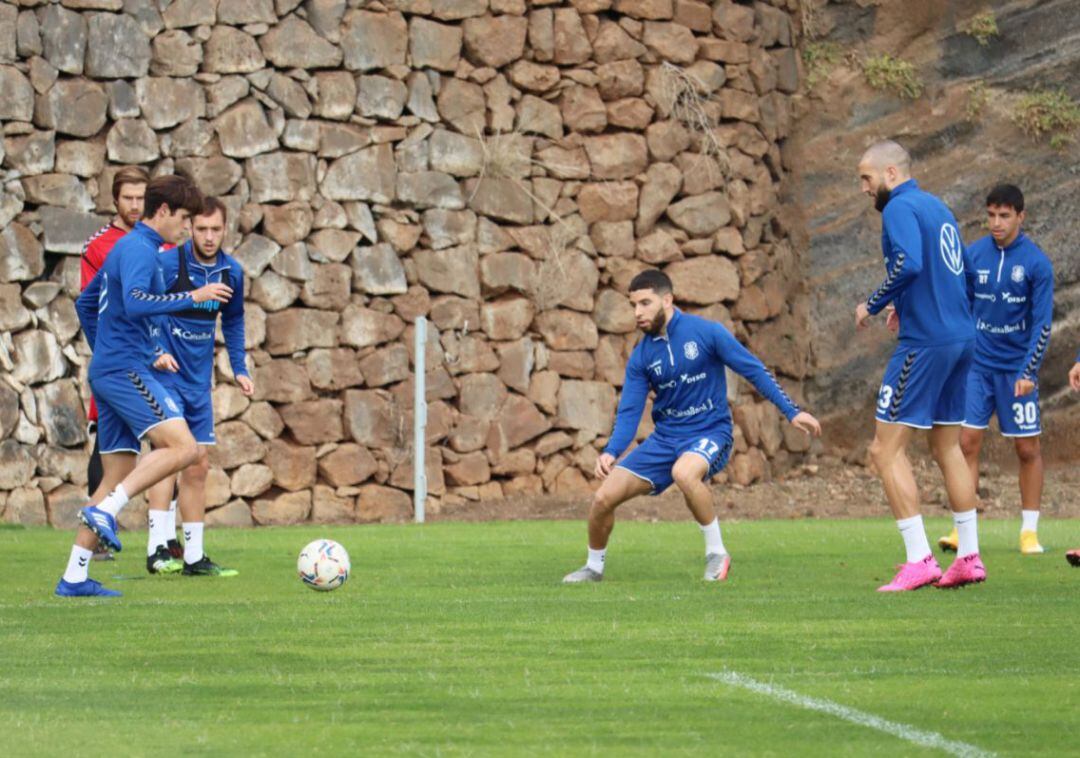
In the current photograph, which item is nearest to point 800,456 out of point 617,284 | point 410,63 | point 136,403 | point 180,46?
point 617,284

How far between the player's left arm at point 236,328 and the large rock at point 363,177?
6656 mm

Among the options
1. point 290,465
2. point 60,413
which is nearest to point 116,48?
point 60,413

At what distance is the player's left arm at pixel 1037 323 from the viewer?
11219mm

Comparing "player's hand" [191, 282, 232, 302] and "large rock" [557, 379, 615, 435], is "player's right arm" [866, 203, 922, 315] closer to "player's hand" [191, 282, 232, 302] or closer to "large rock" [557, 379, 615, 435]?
"player's hand" [191, 282, 232, 302]

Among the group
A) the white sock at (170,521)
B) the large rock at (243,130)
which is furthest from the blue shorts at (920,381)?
the large rock at (243,130)

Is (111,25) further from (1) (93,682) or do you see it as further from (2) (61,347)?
(1) (93,682)

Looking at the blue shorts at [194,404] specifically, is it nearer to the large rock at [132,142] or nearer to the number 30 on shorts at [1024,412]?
the number 30 on shorts at [1024,412]

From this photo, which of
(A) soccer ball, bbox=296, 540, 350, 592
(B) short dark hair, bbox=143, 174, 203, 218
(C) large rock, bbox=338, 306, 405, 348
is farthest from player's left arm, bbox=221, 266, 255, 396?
(C) large rock, bbox=338, 306, 405, 348

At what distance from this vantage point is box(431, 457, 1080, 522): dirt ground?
1745cm

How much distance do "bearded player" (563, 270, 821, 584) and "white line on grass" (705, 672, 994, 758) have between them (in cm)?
355

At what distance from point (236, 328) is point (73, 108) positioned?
6.63m

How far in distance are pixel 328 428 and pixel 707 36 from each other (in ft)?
19.6

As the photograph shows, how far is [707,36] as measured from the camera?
1938 centimetres

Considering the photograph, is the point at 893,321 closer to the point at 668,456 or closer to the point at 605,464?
the point at 668,456
